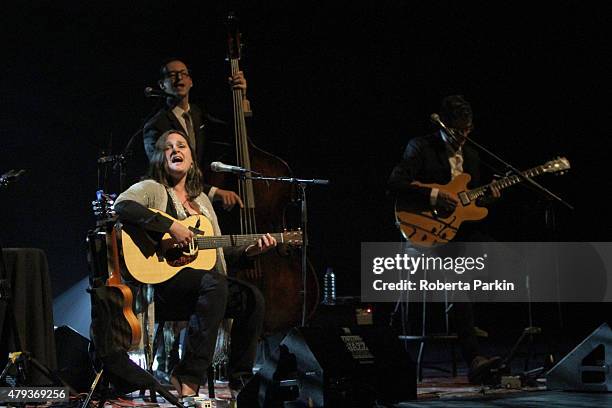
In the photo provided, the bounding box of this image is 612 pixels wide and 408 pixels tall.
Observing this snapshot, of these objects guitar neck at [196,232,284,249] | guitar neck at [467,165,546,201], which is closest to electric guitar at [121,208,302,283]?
guitar neck at [196,232,284,249]

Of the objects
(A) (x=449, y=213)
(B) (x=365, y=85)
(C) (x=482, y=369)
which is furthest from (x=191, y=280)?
(B) (x=365, y=85)

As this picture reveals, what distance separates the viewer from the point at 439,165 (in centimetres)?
538

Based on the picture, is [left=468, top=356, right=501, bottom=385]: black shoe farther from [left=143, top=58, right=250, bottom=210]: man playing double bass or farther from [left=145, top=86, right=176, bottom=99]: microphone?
[left=145, top=86, right=176, bottom=99]: microphone

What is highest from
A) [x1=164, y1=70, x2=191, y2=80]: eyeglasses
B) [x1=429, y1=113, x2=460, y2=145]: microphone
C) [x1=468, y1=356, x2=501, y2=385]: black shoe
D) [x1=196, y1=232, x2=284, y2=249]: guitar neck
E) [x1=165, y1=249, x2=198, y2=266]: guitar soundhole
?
[x1=164, y1=70, x2=191, y2=80]: eyeglasses

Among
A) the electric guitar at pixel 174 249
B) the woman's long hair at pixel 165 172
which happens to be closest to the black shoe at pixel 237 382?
the electric guitar at pixel 174 249

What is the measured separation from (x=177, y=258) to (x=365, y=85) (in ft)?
10.3

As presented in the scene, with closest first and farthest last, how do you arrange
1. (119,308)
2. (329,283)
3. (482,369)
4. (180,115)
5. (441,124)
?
1. (119,308)
2. (482,369)
3. (180,115)
4. (441,124)
5. (329,283)

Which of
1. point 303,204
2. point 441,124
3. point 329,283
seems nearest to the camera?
point 303,204

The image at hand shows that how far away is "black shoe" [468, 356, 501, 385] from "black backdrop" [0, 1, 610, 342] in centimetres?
208

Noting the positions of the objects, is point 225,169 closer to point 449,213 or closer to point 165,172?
point 165,172

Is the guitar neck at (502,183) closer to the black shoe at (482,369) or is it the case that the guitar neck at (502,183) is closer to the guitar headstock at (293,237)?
the black shoe at (482,369)

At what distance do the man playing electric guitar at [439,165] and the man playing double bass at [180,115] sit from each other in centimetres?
111

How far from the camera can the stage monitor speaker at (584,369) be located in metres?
4.44

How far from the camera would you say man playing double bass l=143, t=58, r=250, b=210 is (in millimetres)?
4855
